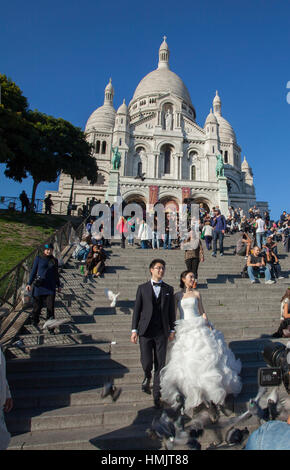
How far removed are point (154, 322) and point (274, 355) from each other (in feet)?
4.91

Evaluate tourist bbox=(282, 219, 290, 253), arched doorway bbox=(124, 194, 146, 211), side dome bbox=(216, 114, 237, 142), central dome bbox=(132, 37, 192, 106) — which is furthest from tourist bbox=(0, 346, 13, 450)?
side dome bbox=(216, 114, 237, 142)

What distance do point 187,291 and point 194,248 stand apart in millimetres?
3681

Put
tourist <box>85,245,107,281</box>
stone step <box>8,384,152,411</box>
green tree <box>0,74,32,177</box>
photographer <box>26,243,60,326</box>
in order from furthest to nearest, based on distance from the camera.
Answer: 1. green tree <box>0,74,32,177</box>
2. tourist <box>85,245,107,281</box>
3. photographer <box>26,243,60,326</box>
4. stone step <box>8,384,152,411</box>

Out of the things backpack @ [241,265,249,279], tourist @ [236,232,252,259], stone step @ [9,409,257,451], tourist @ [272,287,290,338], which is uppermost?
tourist @ [236,232,252,259]

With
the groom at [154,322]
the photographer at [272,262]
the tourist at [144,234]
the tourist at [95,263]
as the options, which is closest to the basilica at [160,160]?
the tourist at [144,234]

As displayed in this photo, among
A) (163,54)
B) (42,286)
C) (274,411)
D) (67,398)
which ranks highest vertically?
(163,54)

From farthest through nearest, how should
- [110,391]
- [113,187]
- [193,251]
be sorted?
[113,187]
[193,251]
[110,391]

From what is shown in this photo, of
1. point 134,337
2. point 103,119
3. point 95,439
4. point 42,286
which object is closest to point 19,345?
point 42,286

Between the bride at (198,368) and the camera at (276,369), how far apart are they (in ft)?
1.84

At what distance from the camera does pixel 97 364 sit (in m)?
4.86

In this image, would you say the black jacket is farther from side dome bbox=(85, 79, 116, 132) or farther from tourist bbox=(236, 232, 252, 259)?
side dome bbox=(85, 79, 116, 132)

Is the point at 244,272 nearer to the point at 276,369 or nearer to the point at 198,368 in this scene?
the point at 198,368

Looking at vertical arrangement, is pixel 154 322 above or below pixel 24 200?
below

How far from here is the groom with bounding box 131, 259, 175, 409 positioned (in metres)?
4.09
